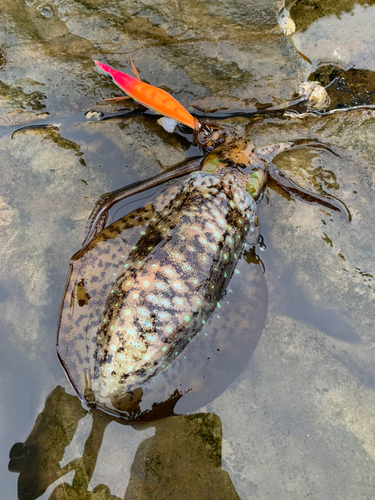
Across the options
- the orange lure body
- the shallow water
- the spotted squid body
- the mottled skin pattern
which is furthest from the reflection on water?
the orange lure body

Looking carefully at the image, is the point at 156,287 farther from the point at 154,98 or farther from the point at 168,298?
the point at 154,98

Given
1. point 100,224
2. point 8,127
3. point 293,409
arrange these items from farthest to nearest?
point 8,127 < point 100,224 < point 293,409

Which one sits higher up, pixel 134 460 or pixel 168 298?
pixel 168 298

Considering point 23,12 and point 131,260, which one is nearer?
point 131,260

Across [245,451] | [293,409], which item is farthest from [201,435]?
[293,409]

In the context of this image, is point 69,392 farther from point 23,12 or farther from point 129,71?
point 23,12

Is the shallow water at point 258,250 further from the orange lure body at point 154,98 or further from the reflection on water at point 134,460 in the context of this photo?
the orange lure body at point 154,98

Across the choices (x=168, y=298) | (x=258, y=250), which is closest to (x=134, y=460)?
(x=168, y=298)
